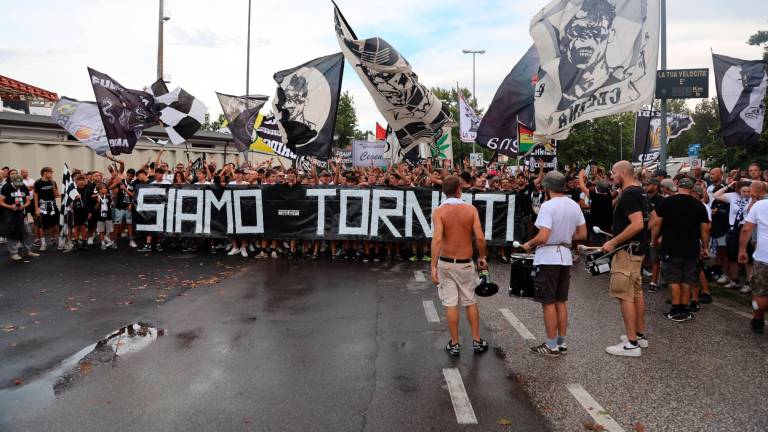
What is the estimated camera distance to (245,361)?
5.44 m

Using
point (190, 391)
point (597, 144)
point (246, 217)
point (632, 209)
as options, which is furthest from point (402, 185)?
point (597, 144)

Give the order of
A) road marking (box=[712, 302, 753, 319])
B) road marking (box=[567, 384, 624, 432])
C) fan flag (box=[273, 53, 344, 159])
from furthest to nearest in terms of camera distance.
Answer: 1. fan flag (box=[273, 53, 344, 159])
2. road marking (box=[712, 302, 753, 319])
3. road marking (box=[567, 384, 624, 432])

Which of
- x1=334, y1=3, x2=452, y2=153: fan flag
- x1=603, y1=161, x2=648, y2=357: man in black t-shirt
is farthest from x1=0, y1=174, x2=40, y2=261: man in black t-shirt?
x1=603, y1=161, x2=648, y2=357: man in black t-shirt

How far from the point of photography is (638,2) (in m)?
8.79

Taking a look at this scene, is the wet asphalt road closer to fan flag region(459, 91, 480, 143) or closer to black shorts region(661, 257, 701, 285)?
black shorts region(661, 257, 701, 285)

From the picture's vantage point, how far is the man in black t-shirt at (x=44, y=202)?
13086 mm

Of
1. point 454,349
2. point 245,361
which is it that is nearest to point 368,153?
point 454,349

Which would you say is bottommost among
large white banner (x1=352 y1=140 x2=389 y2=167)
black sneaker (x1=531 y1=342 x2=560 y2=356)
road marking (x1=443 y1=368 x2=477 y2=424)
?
road marking (x1=443 y1=368 x2=477 y2=424)

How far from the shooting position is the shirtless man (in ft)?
18.7

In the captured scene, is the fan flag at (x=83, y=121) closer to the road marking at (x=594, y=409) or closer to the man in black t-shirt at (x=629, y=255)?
the man in black t-shirt at (x=629, y=255)

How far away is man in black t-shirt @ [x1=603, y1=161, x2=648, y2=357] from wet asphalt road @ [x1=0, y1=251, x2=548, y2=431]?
1306 mm

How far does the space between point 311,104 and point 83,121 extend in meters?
6.69

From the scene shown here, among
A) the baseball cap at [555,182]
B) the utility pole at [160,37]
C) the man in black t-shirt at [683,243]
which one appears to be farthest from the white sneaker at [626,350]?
the utility pole at [160,37]

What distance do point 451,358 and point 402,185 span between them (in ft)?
24.2
